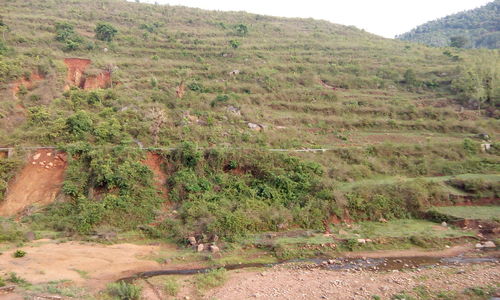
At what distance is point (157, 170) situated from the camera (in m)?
17.6

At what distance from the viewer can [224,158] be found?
18.2 meters

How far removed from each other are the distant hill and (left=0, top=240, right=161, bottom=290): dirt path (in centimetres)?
6033

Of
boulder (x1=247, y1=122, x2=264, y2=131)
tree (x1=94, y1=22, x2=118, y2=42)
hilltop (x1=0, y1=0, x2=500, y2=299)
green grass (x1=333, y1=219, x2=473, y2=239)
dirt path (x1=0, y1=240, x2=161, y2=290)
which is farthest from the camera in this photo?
tree (x1=94, y1=22, x2=118, y2=42)

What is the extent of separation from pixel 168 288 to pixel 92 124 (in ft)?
39.3

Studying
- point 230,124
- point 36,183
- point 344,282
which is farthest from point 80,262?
point 230,124

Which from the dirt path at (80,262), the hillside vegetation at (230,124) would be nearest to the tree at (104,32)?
the hillside vegetation at (230,124)

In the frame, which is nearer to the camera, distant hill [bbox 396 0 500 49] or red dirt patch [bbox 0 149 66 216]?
red dirt patch [bbox 0 149 66 216]

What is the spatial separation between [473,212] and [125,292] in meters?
17.8

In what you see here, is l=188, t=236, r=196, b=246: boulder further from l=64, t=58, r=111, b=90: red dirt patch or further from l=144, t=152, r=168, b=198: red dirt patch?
l=64, t=58, r=111, b=90: red dirt patch

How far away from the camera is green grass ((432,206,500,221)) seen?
16281 mm

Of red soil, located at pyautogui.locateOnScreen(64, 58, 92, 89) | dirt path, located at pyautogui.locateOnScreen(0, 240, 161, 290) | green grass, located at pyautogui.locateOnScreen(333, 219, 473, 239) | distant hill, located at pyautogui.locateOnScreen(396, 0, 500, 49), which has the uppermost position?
distant hill, located at pyautogui.locateOnScreen(396, 0, 500, 49)

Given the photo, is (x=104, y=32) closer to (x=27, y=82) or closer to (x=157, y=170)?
(x=27, y=82)

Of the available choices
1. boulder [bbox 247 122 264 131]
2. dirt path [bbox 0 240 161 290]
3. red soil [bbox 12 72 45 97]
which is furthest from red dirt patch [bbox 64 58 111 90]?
dirt path [bbox 0 240 161 290]

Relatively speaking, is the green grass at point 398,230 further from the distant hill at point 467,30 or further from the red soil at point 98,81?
the distant hill at point 467,30
